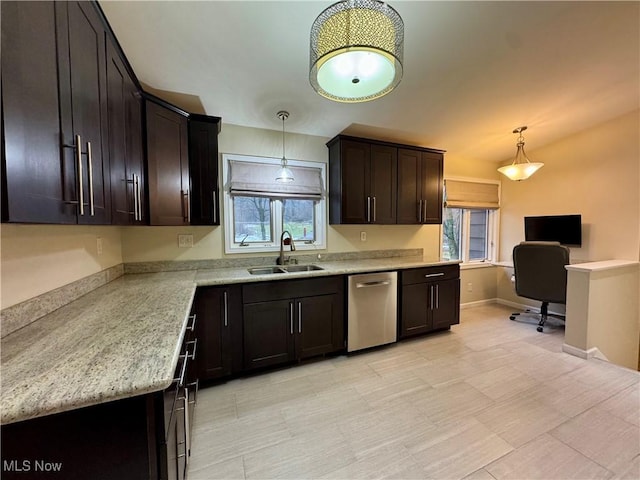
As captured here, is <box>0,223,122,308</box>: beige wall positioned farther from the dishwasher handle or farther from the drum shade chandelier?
the dishwasher handle

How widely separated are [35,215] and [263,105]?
6.68 ft

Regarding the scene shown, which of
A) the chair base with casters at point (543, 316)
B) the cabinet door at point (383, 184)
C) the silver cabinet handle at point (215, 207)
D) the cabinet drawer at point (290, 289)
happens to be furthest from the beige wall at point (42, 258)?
the chair base with casters at point (543, 316)

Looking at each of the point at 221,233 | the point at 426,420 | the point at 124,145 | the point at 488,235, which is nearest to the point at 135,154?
the point at 124,145

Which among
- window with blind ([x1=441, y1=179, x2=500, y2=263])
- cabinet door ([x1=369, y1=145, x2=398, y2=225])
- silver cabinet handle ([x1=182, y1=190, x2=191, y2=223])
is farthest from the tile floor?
window with blind ([x1=441, y1=179, x2=500, y2=263])

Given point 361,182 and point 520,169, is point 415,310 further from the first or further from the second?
point 520,169

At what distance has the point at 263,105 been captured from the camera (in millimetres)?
2393

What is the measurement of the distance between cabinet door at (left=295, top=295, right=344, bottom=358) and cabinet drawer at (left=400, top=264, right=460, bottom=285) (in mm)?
847

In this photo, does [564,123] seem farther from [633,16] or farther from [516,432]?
[516,432]

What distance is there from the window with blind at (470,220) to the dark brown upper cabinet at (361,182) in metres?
1.36

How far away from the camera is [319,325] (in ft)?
8.14

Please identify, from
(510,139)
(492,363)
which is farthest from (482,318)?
(510,139)

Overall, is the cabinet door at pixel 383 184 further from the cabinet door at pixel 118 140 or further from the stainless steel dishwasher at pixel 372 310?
the cabinet door at pixel 118 140

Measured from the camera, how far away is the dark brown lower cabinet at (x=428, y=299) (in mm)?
2881

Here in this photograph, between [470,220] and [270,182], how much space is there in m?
3.42
